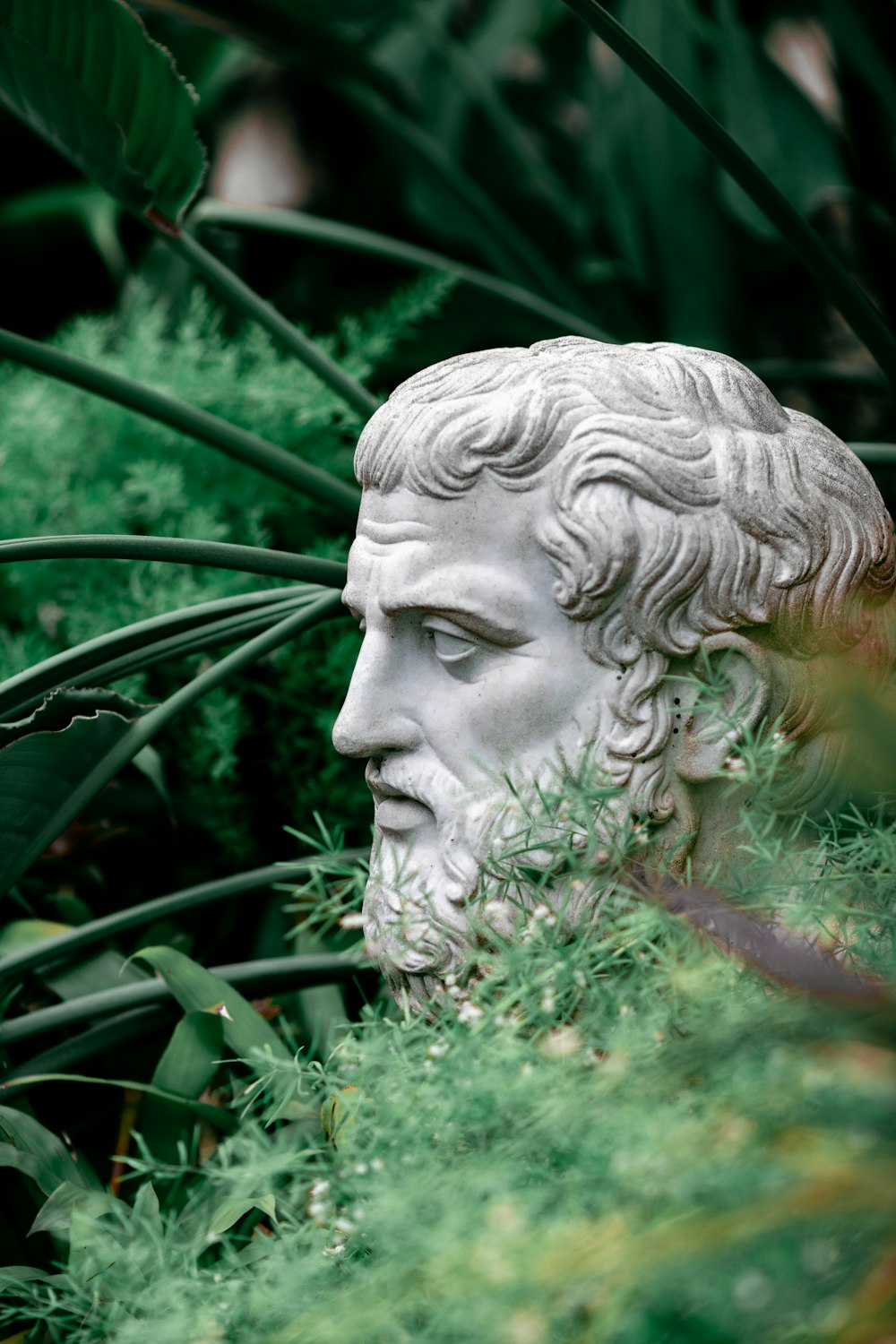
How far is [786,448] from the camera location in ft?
3.45

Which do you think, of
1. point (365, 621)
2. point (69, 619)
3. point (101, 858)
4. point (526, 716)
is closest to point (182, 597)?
point (69, 619)

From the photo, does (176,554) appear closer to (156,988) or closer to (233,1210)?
(156,988)

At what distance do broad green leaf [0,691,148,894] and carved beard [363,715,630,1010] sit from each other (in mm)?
294

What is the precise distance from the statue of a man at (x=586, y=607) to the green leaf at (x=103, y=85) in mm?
539

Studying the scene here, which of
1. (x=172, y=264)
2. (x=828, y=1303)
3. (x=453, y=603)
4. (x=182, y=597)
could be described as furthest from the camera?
(x=172, y=264)

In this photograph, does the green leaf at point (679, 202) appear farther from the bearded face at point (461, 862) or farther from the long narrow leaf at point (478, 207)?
the bearded face at point (461, 862)

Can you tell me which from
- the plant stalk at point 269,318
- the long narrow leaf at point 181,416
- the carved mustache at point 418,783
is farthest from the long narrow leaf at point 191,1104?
the plant stalk at point 269,318

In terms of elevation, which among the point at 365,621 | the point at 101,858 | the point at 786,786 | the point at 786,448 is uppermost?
the point at 786,448

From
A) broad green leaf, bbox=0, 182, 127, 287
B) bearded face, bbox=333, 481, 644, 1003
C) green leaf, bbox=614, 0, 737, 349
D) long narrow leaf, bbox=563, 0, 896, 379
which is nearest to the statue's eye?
bearded face, bbox=333, 481, 644, 1003

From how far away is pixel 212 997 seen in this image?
1.28 meters

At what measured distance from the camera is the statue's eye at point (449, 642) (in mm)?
1042

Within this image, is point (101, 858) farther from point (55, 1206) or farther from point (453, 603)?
Result: point (453, 603)

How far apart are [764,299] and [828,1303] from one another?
2772 millimetres

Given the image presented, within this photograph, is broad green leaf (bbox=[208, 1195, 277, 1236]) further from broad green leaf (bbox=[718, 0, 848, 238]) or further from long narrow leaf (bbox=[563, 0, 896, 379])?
broad green leaf (bbox=[718, 0, 848, 238])
